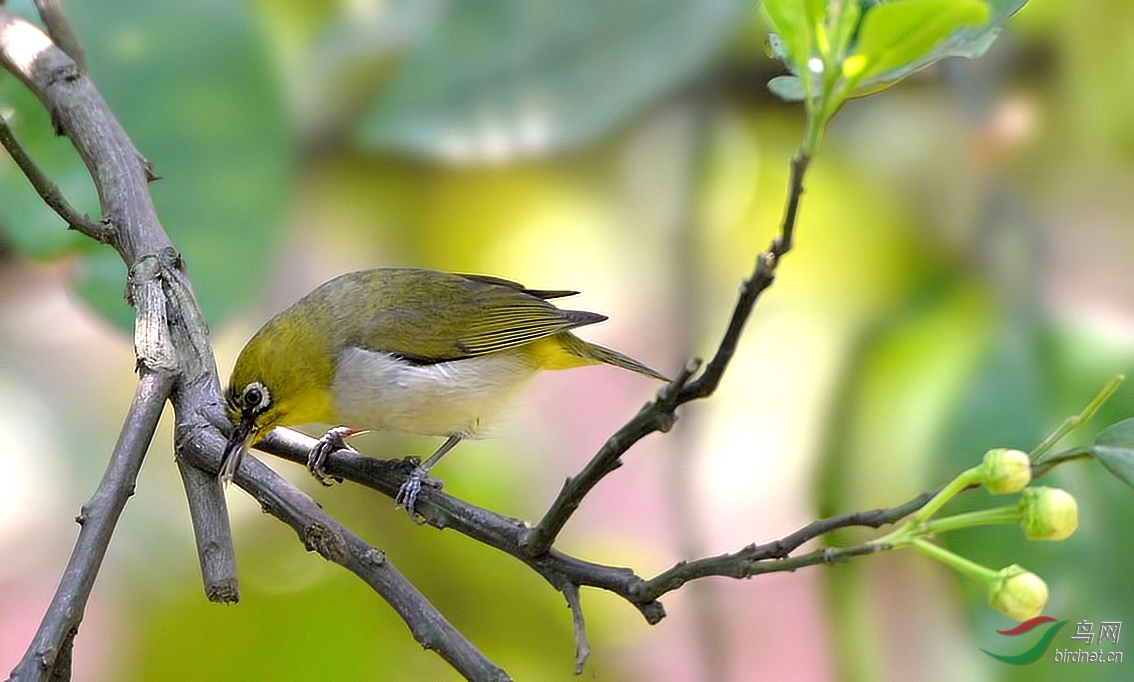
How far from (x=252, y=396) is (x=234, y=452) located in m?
0.19

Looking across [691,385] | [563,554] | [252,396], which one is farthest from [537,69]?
[691,385]

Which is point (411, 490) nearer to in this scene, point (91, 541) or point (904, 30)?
point (91, 541)

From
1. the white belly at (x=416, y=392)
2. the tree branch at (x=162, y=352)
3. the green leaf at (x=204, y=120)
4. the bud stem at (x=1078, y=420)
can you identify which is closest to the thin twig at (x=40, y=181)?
the tree branch at (x=162, y=352)

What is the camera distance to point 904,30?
36 cm

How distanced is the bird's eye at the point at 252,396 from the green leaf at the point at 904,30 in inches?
25.8

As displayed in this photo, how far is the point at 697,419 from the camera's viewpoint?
1.45 meters

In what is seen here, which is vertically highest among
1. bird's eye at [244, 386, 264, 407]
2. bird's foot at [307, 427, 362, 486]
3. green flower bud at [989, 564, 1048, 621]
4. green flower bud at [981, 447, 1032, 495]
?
bird's eye at [244, 386, 264, 407]

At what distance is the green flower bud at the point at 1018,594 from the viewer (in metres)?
0.41

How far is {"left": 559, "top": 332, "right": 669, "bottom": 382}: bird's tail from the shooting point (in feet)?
3.72

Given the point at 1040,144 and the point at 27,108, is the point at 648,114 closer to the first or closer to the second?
the point at 1040,144

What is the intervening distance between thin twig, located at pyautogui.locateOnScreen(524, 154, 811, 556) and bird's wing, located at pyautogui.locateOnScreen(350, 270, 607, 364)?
1.66 ft

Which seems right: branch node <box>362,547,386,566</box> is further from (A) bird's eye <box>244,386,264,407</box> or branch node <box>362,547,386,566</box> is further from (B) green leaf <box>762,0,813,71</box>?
(B) green leaf <box>762,0,813,71</box>

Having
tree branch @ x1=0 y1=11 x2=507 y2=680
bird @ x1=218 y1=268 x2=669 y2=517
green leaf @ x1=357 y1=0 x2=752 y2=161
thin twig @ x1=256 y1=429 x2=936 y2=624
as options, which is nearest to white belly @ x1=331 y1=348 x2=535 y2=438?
bird @ x1=218 y1=268 x2=669 y2=517

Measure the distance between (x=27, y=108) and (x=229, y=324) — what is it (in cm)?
38
